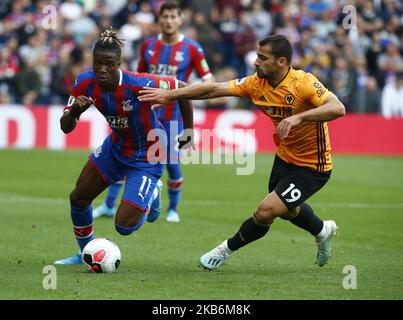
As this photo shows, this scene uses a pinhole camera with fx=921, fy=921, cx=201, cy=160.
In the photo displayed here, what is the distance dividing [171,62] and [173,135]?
3.85ft

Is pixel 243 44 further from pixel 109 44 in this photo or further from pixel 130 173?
pixel 109 44

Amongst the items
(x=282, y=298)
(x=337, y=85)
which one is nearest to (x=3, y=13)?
(x=337, y=85)

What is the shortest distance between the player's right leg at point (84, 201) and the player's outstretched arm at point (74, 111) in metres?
0.54

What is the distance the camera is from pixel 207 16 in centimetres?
2686

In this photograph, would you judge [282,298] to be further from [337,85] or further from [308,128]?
[337,85]

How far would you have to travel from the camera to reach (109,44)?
28.5 feet

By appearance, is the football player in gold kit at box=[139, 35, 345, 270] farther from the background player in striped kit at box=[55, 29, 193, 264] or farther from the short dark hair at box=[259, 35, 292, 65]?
the background player in striped kit at box=[55, 29, 193, 264]

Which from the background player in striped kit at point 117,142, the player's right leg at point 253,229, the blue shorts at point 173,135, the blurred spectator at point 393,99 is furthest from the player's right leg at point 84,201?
the blurred spectator at point 393,99

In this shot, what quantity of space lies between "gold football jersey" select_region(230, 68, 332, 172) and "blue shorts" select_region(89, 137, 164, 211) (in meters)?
1.24

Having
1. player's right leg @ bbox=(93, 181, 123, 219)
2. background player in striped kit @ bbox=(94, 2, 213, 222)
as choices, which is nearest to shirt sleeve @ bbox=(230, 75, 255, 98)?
background player in striped kit @ bbox=(94, 2, 213, 222)

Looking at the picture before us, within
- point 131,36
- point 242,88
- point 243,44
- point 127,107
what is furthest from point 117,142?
point 243,44

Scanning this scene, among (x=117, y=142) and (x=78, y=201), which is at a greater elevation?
(x=117, y=142)

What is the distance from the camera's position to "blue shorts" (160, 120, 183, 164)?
12.6 m
